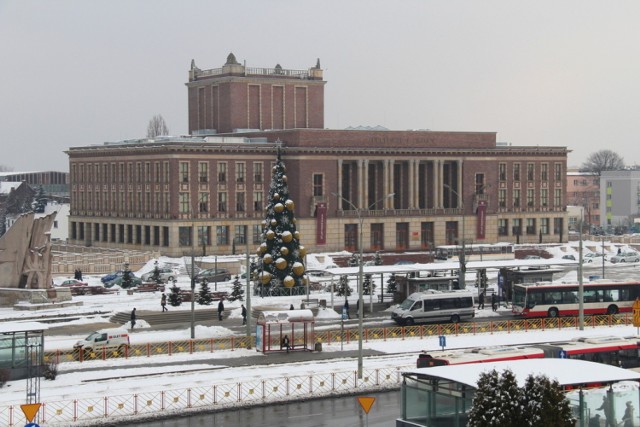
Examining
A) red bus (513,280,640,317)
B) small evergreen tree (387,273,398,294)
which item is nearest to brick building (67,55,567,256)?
small evergreen tree (387,273,398,294)

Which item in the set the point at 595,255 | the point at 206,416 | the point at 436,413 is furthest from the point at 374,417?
the point at 595,255

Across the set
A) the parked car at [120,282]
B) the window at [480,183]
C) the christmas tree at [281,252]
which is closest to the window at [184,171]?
the parked car at [120,282]

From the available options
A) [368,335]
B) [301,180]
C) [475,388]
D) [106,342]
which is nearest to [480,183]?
[301,180]

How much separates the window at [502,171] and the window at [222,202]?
32.6 metres

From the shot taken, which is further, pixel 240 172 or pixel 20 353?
pixel 240 172

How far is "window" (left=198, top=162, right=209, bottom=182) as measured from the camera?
110m

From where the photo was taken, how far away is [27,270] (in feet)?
244

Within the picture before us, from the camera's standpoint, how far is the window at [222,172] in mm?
110994

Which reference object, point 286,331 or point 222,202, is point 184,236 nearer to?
point 222,202

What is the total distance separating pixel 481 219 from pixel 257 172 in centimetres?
2569

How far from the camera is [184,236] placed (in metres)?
109

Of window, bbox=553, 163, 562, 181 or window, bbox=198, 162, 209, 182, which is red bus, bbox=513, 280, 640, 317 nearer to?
window, bbox=198, 162, 209, 182

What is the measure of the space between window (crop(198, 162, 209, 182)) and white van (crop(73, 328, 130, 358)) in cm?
5436

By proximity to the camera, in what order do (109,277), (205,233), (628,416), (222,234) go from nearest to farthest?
(628,416) → (109,277) → (205,233) → (222,234)
